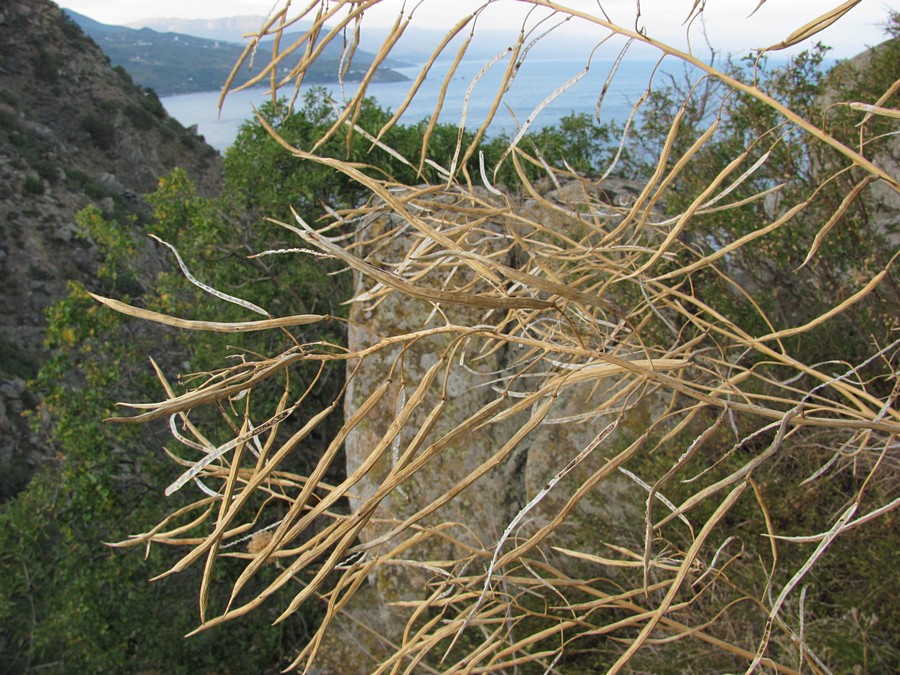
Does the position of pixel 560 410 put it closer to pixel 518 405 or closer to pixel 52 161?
pixel 518 405

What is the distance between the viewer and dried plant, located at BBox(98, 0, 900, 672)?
0.85m

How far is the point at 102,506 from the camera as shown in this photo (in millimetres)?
5570

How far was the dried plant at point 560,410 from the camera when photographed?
0.85 meters

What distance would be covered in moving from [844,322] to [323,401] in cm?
381

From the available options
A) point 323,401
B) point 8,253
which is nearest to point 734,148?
point 323,401

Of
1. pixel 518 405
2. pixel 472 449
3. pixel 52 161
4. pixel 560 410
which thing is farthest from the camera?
pixel 52 161

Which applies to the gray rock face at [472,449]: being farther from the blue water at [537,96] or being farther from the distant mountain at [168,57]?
the distant mountain at [168,57]

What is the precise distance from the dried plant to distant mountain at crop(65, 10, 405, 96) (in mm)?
18285

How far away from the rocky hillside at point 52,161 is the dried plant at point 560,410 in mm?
9676

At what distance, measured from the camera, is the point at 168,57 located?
35.7 metres

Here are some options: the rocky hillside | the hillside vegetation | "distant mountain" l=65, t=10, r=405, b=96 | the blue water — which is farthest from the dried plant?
"distant mountain" l=65, t=10, r=405, b=96

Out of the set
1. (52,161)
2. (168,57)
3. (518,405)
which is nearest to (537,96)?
(518,405)

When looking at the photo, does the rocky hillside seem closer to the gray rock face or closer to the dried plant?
the gray rock face

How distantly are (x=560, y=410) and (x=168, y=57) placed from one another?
123ft
